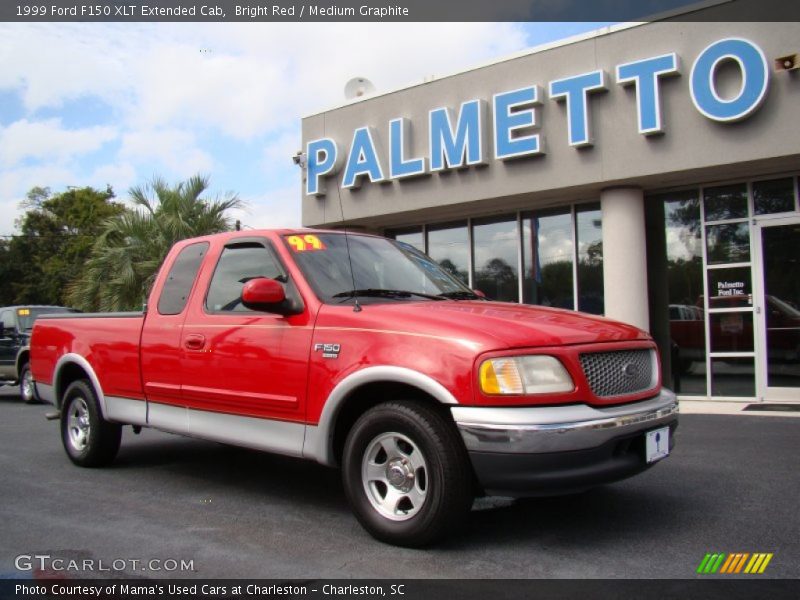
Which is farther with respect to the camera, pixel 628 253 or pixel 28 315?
pixel 28 315

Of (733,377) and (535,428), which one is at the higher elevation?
(535,428)

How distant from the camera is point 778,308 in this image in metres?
9.87

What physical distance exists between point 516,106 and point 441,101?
161 cm

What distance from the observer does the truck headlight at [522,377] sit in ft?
11.5

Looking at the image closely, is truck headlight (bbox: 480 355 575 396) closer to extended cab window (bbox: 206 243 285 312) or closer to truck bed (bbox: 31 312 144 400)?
extended cab window (bbox: 206 243 285 312)

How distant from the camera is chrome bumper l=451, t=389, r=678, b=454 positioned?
340cm

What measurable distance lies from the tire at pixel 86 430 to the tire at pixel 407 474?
115 inches

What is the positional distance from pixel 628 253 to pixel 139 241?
10441 mm

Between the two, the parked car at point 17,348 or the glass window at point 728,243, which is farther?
the parked car at point 17,348

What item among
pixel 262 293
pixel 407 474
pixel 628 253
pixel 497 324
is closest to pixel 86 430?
pixel 262 293

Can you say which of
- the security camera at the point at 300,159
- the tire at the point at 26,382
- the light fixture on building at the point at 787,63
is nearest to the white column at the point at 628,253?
the light fixture on building at the point at 787,63

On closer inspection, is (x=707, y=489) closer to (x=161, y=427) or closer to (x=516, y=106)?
(x=161, y=427)

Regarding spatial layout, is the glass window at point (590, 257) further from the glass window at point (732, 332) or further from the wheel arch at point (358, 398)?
the wheel arch at point (358, 398)

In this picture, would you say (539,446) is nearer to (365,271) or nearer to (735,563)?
(735,563)
